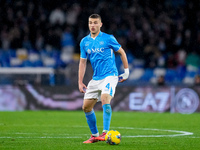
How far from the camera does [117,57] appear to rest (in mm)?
23828

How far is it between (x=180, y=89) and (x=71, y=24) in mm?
9020

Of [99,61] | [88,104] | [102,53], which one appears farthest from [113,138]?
[102,53]

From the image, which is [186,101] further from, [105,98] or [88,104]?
[105,98]

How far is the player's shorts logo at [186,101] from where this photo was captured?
18672 millimetres

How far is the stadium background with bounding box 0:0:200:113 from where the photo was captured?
19359 mm

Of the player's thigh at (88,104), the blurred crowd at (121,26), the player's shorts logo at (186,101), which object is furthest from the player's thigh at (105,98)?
the blurred crowd at (121,26)

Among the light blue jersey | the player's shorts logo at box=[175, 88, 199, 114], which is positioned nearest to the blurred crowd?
the player's shorts logo at box=[175, 88, 199, 114]

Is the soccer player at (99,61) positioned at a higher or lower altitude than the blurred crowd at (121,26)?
lower

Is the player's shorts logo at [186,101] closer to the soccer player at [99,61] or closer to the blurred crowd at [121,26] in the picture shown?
the blurred crowd at [121,26]

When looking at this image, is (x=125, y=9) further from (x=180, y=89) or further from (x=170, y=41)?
(x=180, y=89)

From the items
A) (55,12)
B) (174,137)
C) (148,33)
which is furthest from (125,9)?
(174,137)

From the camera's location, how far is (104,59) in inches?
332

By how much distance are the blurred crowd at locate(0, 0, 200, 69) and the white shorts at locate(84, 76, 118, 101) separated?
15.4m

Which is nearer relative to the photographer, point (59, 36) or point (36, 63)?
point (36, 63)
